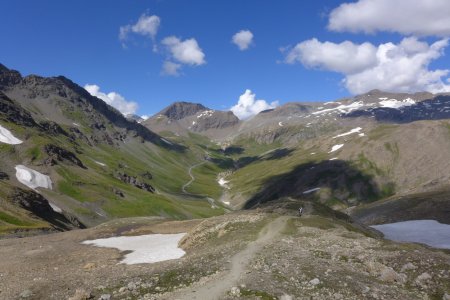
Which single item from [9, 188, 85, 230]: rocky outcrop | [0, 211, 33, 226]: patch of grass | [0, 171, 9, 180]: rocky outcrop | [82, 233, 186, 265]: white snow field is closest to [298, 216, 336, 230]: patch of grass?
[82, 233, 186, 265]: white snow field

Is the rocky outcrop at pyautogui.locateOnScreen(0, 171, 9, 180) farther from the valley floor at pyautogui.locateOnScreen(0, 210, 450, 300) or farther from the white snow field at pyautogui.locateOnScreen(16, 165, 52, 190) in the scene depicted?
the valley floor at pyautogui.locateOnScreen(0, 210, 450, 300)

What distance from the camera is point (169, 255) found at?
48.4 meters

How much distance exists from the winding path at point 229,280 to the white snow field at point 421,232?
158ft

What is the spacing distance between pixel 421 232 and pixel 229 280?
71818 millimetres

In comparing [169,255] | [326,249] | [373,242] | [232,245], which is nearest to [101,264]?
[169,255]

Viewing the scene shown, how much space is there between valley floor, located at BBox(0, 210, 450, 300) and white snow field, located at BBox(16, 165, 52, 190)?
13098 centimetres

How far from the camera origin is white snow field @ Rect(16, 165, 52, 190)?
172812mm

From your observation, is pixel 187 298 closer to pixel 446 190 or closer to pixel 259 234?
pixel 259 234

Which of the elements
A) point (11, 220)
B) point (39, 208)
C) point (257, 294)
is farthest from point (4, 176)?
point (257, 294)

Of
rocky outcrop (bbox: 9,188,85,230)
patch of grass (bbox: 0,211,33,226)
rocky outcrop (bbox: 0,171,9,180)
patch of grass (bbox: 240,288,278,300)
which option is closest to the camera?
patch of grass (bbox: 240,288,278,300)

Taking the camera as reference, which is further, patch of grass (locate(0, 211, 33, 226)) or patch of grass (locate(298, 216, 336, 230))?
patch of grass (locate(0, 211, 33, 226))

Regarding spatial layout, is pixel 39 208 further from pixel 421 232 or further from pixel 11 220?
pixel 421 232

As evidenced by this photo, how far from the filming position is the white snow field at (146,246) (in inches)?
1866

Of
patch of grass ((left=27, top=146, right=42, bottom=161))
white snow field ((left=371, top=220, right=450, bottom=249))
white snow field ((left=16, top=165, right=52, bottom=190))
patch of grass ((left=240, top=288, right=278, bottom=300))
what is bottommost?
Answer: white snow field ((left=371, top=220, right=450, bottom=249))
